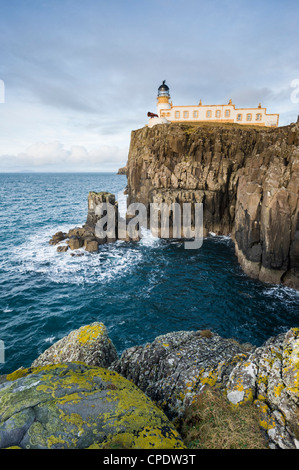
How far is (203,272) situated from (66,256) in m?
20.8

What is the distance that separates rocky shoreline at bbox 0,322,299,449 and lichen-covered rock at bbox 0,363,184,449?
2 cm

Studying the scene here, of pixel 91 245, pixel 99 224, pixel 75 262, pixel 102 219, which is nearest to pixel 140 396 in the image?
pixel 75 262

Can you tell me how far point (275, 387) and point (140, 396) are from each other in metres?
4.08

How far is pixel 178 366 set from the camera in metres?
9.68

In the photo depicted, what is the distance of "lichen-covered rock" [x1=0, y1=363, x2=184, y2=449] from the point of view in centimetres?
509

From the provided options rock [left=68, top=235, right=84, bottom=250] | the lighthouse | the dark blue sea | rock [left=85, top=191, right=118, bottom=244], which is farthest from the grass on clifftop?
the lighthouse

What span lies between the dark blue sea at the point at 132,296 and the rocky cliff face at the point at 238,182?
398 cm

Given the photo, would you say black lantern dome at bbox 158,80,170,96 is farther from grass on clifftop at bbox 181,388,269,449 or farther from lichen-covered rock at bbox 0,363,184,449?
lichen-covered rock at bbox 0,363,184,449

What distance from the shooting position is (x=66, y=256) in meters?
35.8

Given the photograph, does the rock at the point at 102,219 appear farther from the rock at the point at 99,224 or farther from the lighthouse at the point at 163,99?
the lighthouse at the point at 163,99

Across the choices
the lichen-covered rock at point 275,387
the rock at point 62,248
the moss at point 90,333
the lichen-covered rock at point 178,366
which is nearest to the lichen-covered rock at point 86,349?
the moss at point 90,333

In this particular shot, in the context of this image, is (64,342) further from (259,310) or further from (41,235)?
(41,235)

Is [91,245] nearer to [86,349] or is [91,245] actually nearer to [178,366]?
[86,349]
